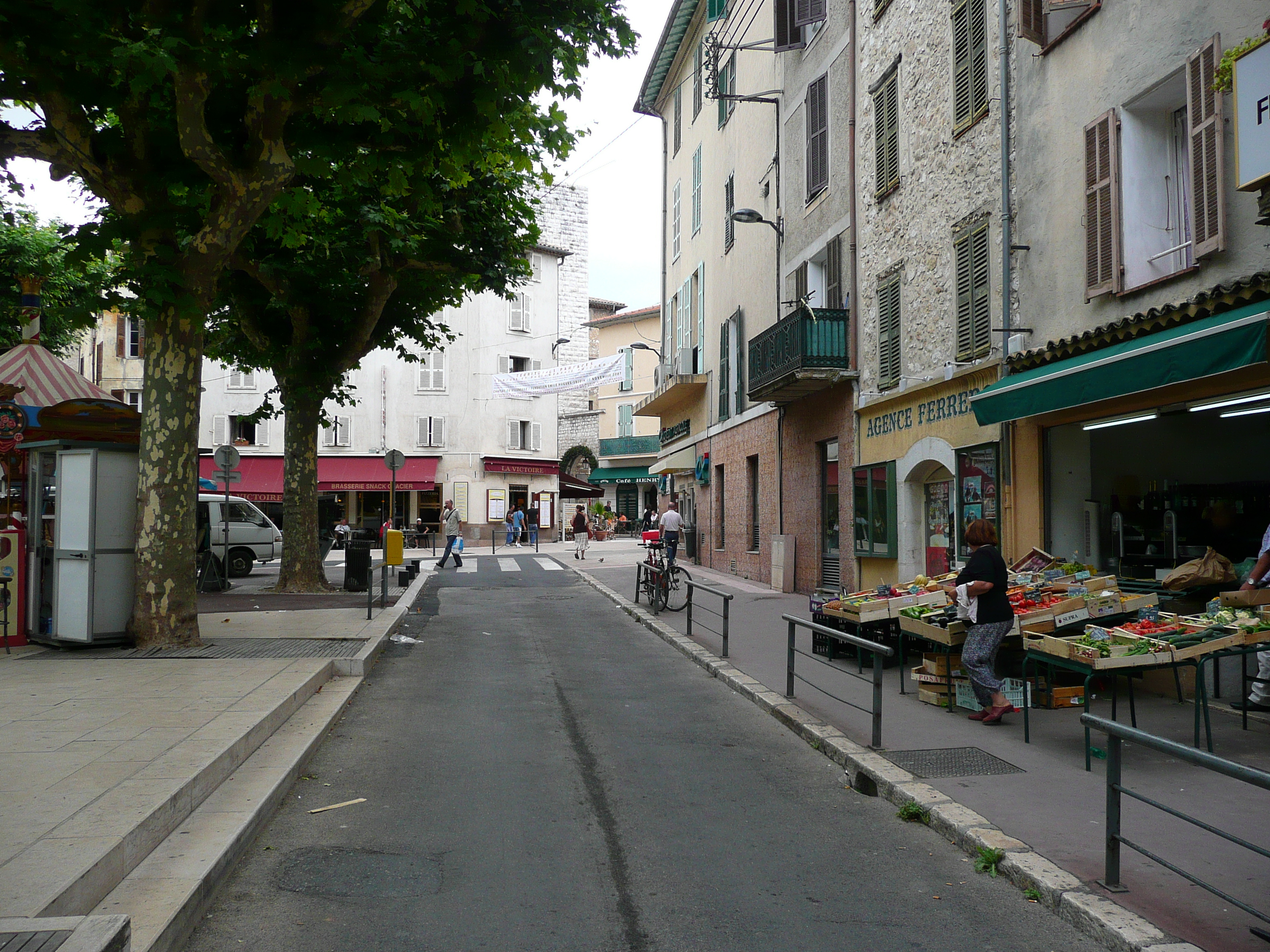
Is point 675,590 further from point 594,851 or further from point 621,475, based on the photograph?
point 621,475

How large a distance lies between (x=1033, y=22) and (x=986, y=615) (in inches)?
273

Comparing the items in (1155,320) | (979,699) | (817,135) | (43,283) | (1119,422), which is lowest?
(979,699)

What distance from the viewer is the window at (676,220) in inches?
1226

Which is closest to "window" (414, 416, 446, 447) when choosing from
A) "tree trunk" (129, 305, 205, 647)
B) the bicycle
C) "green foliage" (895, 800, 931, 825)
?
the bicycle

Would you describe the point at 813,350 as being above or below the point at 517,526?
above

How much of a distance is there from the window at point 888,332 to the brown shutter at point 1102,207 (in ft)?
15.7

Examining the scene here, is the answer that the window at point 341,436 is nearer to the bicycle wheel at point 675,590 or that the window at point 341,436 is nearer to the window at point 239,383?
the window at point 239,383

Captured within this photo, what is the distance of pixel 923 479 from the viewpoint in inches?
564

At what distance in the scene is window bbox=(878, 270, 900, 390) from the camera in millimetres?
14711

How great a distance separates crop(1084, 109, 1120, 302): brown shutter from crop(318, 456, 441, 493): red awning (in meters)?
37.0

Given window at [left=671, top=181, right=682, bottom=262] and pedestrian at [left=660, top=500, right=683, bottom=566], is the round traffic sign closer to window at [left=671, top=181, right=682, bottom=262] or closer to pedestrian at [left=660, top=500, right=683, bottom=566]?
pedestrian at [left=660, top=500, right=683, bottom=566]

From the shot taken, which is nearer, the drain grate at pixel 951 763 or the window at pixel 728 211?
the drain grate at pixel 951 763

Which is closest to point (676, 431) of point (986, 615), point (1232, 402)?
point (1232, 402)

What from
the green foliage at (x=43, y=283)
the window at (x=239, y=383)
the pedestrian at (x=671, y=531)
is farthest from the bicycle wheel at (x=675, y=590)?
the window at (x=239, y=383)
